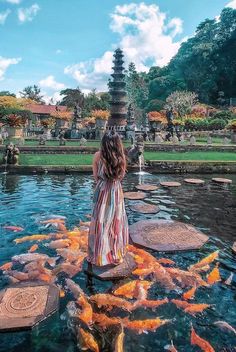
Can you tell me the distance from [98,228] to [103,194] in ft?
1.57

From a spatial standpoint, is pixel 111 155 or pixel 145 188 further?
pixel 145 188

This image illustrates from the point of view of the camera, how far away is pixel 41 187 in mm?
10328

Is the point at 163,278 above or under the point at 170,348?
above

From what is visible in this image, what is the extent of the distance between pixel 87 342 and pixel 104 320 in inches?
13.9

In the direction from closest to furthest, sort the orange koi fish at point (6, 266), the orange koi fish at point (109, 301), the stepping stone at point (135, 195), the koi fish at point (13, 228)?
the orange koi fish at point (109, 301) < the orange koi fish at point (6, 266) < the koi fish at point (13, 228) < the stepping stone at point (135, 195)

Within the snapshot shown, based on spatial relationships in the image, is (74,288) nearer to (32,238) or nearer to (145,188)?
(32,238)

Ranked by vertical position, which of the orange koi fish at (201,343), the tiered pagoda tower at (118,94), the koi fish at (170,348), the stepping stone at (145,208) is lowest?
the koi fish at (170,348)

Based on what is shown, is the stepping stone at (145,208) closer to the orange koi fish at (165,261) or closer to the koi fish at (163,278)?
the orange koi fish at (165,261)

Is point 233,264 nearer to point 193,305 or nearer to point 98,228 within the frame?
point 193,305

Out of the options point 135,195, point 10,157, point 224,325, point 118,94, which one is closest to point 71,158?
point 10,157

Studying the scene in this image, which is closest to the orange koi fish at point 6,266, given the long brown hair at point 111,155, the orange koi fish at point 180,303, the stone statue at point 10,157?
the long brown hair at point 111,155

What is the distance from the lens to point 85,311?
3502mm

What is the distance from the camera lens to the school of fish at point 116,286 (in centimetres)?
330

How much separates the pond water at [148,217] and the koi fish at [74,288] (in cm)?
9
